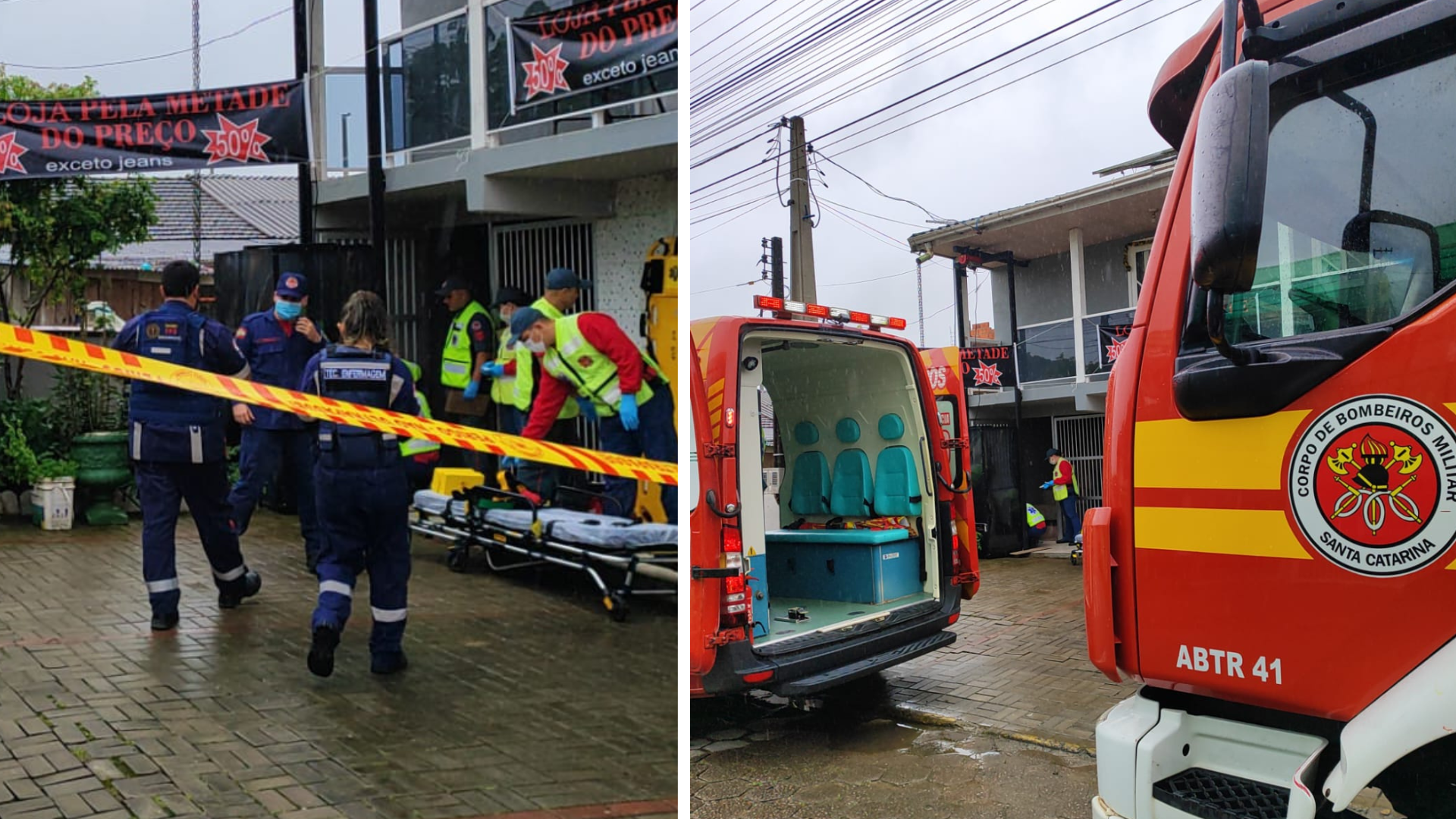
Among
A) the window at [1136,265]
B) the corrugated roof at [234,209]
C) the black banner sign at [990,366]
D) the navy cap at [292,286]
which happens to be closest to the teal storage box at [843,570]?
the black banner sign at [990,366]

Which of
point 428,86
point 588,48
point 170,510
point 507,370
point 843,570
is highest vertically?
point 428,86

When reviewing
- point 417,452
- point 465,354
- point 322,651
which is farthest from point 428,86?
point 322,651

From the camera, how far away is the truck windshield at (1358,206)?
4.12 ft

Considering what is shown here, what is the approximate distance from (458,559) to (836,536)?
3280 millimetres

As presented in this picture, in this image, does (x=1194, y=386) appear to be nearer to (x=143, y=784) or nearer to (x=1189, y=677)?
(x=1189, y=677)

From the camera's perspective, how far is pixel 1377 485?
4.13ft

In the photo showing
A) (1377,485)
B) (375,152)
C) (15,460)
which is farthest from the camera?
(375,152)

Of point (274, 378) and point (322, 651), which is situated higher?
point (274, 378)

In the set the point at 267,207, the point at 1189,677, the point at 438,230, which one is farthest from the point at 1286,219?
the point at 438,230

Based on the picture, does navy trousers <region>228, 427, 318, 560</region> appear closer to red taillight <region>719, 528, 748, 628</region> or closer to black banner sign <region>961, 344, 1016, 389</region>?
red taillight <region>719, 528, 748, 628</region>

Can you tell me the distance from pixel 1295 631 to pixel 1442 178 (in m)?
0.56

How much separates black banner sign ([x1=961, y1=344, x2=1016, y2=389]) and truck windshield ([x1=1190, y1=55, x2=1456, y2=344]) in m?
0.31

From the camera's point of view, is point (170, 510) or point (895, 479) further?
point (170, 510)

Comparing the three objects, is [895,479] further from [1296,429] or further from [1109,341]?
[1296,429]
